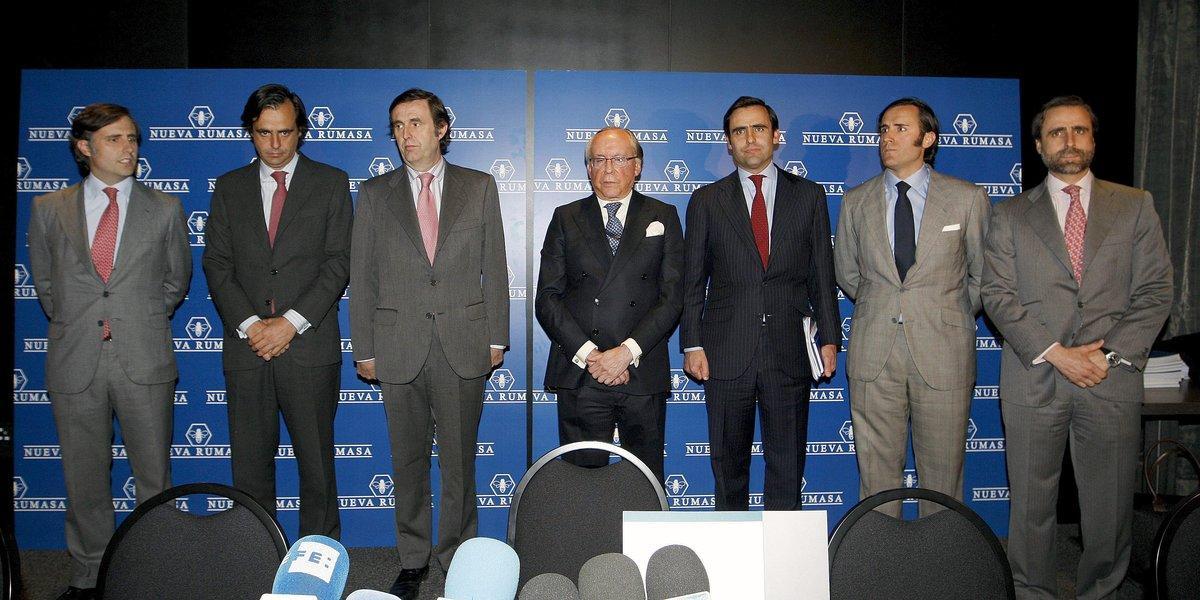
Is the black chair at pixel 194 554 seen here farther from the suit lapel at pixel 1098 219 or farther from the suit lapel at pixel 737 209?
the suit lapel at pixel 1098 219

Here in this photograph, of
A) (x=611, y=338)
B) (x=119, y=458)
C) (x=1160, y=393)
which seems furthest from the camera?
(x=119, y=458)

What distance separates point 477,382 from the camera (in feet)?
11.7

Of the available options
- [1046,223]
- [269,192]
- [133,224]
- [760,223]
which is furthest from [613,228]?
[133,224]

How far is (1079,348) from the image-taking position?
3211mm

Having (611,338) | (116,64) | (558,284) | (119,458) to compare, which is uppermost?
(116,64)

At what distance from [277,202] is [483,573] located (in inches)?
112

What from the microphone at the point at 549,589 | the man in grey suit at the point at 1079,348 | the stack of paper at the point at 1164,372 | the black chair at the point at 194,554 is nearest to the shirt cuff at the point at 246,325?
the black chair at the point at 194,554

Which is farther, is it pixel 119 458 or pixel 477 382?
pixel 119 458

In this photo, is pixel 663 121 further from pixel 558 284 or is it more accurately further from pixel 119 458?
pixel 119 458

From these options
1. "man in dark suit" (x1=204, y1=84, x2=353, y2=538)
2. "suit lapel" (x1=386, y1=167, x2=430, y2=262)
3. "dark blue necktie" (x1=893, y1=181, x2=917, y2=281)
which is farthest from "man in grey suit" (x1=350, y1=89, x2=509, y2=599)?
"dark blue necktie" (x1=893, y1=181, x2=917, y2=281)

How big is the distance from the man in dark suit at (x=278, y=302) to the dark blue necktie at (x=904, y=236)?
8.60 feet

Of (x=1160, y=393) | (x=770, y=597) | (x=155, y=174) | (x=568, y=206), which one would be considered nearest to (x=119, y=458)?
(x=155, y=174)

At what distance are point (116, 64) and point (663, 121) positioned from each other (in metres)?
3.33

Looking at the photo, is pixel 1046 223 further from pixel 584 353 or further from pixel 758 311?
pixel 584 353
